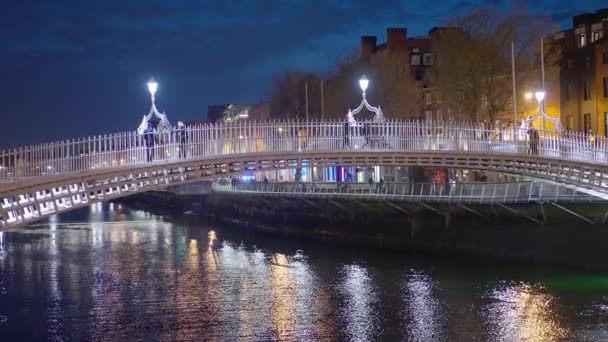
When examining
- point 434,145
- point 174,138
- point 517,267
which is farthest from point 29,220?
point 517,267

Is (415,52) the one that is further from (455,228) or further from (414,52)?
(455,228)

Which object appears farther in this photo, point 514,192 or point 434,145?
point 514,192

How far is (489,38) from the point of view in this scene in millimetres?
57281

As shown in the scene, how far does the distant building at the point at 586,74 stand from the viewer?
5944 centimetres

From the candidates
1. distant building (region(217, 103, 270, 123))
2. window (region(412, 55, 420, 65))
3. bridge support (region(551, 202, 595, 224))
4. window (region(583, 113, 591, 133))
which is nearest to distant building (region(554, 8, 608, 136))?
window (region(583, 113, 591, 133))

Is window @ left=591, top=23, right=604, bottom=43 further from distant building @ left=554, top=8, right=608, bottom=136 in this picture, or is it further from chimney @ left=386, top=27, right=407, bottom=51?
chimney @ left=386, top=27, right=407, bottom=51

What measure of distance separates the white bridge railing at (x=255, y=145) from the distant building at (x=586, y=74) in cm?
2198

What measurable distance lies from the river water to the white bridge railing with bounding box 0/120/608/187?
5.26m

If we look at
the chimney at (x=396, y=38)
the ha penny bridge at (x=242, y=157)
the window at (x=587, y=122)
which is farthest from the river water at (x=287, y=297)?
the chimney at (x=396, y=38)

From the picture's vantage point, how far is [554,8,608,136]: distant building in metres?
59.4

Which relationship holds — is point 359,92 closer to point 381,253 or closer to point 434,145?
point 381,253

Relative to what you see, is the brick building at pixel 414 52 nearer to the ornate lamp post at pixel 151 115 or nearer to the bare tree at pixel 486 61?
the bare tree at pixel 486 61

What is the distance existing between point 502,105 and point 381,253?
1474 centimetres

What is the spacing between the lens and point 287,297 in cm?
3531
